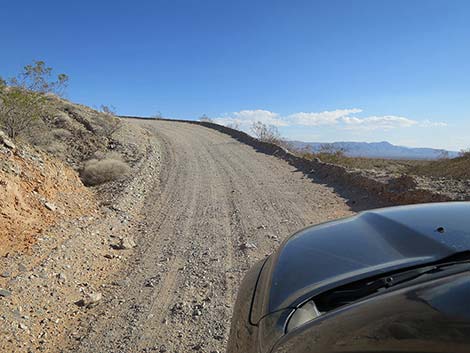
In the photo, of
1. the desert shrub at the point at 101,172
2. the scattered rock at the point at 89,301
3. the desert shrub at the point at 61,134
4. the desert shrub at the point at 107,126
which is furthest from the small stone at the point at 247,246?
the desert shrub at the point at 107,126

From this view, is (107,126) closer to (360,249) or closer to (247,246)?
(247,246)

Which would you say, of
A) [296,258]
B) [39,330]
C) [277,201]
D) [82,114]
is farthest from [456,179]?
[82,114]

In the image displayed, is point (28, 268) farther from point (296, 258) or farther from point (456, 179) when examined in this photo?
point (456, 179)

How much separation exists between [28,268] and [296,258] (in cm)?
406

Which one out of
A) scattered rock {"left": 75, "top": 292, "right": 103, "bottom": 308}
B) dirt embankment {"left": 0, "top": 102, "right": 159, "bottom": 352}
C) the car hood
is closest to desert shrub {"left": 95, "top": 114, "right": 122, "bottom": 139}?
dirt embankment {"left": 0, "top": 102, "right": 159, "bottom": 352}

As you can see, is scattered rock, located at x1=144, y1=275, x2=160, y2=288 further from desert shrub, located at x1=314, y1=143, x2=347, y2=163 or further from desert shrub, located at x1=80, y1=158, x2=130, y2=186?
desert shrub, located at x1=314, y1=143, x2=347, y2=163

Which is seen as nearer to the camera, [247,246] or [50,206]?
[247,246]

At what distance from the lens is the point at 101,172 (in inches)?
410

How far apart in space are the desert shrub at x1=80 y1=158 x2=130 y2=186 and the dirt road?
2.79ft

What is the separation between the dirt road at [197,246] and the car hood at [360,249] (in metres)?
1.91

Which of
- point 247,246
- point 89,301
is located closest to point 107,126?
point 247,246

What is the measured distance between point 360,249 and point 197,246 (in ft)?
14.9

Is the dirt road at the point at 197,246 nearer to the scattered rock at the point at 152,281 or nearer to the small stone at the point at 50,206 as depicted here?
the scattered rock at the point at 152,281

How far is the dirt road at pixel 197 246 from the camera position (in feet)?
12.9
